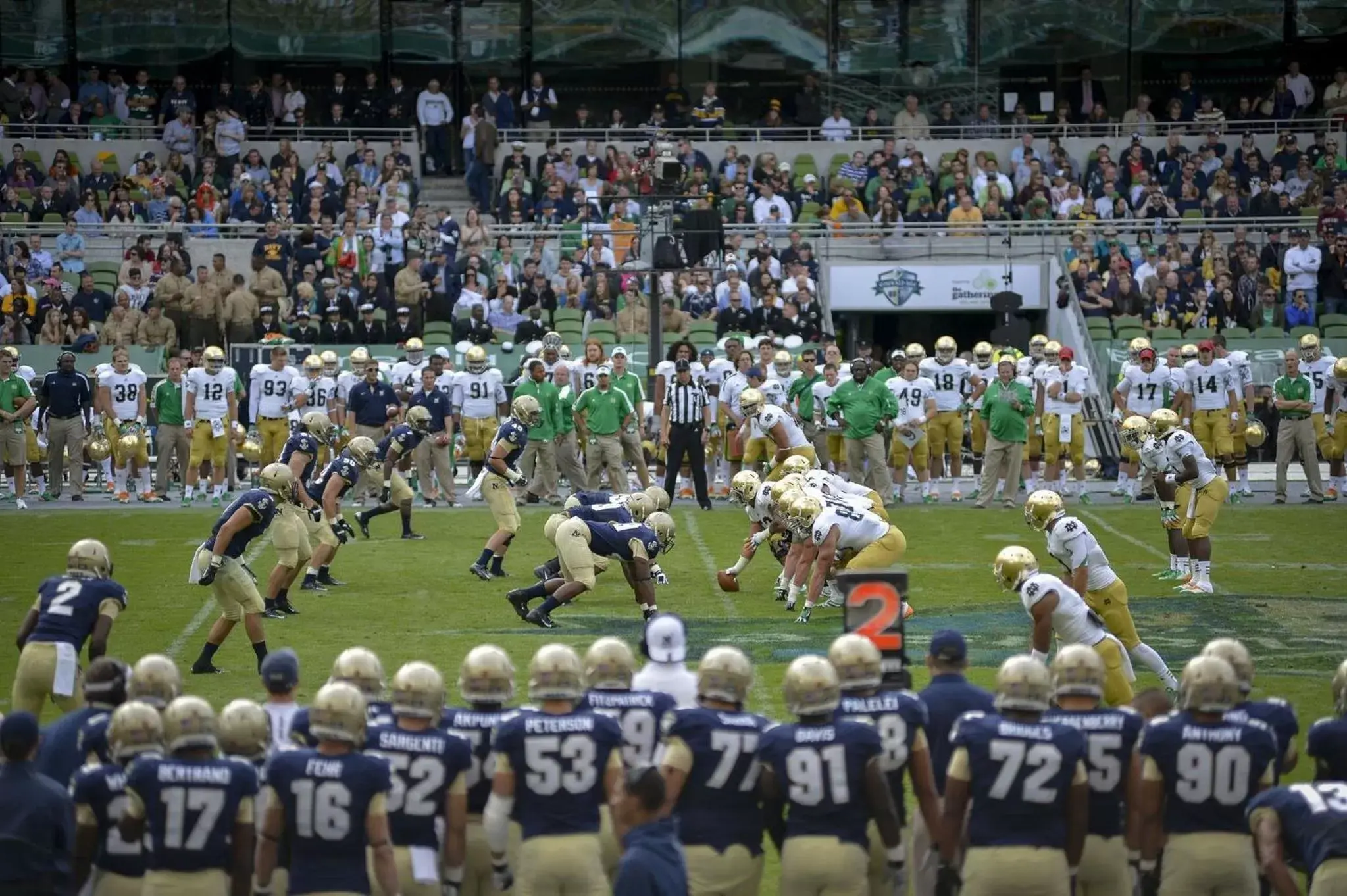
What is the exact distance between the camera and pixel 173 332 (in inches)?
939

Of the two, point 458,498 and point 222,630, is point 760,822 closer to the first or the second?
point 222,630

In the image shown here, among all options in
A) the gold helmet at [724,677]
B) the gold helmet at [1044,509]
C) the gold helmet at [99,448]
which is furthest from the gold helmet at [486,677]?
the gold helmet at [99,448]

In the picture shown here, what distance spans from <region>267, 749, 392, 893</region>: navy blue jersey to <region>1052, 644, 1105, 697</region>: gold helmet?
2.59 m

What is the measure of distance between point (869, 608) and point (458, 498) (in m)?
13.3

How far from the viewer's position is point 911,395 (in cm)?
2077

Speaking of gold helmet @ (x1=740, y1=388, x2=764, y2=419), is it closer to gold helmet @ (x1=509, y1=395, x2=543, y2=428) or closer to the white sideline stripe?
gold helmet @ (x1=509, y1=395, x2=543, y2=428)

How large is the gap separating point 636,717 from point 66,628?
3.74 metres

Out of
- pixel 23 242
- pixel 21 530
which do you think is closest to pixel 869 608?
pixel 21 530

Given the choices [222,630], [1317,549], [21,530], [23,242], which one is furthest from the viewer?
[23,242]

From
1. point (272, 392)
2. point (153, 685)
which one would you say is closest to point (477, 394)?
point (272, 392)

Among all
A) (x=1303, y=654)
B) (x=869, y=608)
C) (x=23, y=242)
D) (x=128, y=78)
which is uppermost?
(x=128, y=78)

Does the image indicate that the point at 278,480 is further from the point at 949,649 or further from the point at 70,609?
the point at 949,649

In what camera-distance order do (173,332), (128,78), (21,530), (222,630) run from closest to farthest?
1. (222,630)
2. (21,530)
3. (173,332)
4. (128,78)

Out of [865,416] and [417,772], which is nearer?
[417,772]
